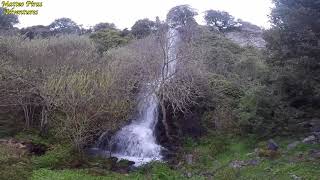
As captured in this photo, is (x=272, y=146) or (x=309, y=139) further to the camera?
(x=272, y=146)

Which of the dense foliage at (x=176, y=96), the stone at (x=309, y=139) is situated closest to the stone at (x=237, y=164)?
the dense foliage at (x=176, y=96)

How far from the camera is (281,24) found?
18.0 meters

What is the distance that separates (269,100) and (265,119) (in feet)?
3.70

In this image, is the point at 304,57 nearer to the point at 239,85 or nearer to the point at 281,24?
the point at 281,24

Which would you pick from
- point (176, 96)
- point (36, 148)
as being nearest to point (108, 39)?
point (176, 96)

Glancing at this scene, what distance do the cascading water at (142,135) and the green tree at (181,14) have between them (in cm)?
940

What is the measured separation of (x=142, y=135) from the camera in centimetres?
2503

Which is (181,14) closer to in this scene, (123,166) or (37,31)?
(37,31)

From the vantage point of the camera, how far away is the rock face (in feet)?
131

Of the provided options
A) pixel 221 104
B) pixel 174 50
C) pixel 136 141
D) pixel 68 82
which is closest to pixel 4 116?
pixel 68 82

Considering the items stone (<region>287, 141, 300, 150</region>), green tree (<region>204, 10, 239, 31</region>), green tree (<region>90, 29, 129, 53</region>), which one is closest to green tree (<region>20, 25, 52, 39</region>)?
green tree (<region>90, 29, 129, 53</region>)

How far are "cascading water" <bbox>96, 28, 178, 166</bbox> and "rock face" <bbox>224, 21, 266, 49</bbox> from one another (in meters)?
14.6

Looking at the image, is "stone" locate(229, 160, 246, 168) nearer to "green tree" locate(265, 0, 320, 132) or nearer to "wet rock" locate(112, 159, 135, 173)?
"green tree" locate(265, 0, 320, 132)

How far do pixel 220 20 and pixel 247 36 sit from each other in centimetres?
496
